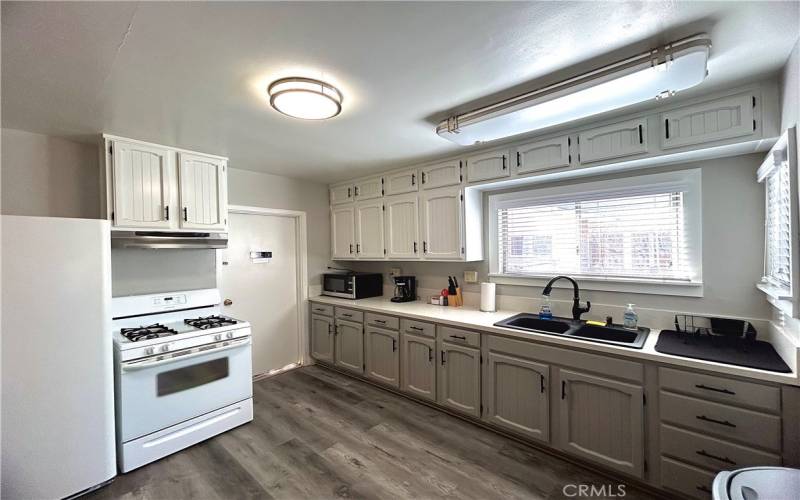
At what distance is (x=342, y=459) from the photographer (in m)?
2.27

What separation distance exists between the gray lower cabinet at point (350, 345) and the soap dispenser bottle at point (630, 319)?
2.32m

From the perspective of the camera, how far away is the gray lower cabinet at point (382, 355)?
10.4 feet

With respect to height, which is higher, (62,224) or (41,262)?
(62,224)

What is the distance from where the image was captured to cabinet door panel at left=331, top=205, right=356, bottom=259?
13.3ft

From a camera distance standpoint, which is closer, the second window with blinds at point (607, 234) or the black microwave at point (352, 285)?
the second window with blinds at point (607, 234)

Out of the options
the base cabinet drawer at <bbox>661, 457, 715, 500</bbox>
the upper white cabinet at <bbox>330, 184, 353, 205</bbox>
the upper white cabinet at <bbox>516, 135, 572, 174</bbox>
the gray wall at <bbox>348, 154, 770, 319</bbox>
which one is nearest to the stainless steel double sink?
the gray wall at <bbox>348, 154, 770, 319</bbox>

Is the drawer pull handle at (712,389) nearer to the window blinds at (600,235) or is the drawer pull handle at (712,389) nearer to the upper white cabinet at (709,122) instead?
the window blinds at (600,235)

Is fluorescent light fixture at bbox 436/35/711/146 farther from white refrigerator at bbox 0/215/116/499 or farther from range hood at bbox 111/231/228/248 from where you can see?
white refrigerator at bbox 0/215/116/499

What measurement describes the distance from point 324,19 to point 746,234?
106 inches

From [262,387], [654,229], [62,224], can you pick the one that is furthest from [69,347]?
[654,229]

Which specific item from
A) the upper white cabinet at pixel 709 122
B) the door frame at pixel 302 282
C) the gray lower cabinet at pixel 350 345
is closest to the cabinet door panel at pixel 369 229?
the door frame at pixel 302 282

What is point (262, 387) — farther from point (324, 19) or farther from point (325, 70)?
point (324, 19)

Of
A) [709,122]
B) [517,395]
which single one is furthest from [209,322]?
[709,122]

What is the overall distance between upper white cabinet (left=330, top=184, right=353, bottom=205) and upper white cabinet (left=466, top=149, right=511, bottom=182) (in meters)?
1.63
